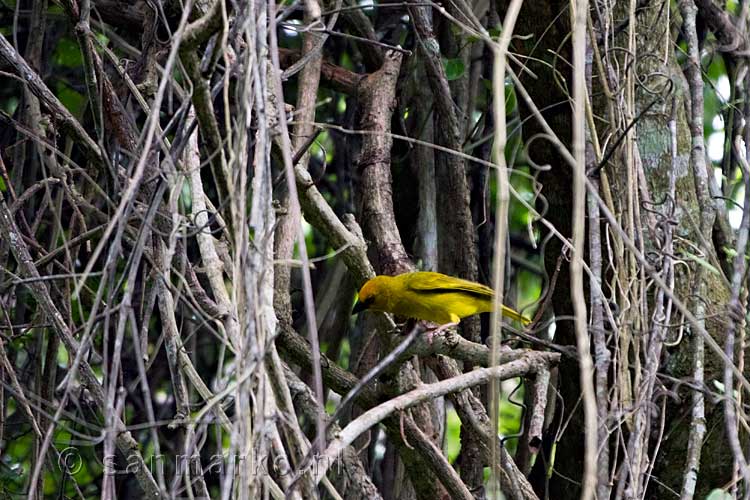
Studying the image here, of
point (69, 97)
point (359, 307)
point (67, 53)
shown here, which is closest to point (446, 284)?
point (359, 307)

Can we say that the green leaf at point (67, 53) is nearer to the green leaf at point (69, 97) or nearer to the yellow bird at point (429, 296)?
the green leaf at point (69, 97)

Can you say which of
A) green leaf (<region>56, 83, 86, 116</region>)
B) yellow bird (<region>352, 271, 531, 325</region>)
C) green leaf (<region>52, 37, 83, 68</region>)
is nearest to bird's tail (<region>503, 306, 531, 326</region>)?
yellow bird (<region>352, 271, 531, 325</region>)

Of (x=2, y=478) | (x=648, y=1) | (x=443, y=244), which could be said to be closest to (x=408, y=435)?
(x=443, y=244)

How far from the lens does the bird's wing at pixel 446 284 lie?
402 centimetres

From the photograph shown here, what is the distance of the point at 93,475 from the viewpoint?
4961 mm

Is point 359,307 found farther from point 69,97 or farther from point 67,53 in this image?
point 67,53

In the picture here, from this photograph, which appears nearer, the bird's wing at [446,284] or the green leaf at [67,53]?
the bird's wing at [446,284]

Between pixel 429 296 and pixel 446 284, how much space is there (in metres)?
0.32

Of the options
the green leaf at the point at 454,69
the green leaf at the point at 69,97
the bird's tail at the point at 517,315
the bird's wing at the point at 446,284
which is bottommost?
the bird's tail at the point at 517,315

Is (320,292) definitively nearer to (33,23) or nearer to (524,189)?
(524,189)

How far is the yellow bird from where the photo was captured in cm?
391

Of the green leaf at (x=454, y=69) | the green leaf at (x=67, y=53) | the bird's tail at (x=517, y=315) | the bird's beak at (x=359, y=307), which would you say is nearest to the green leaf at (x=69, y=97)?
the green leaf at (x=67, y=53)

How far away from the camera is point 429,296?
436cm

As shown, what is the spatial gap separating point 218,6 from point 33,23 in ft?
8.01
